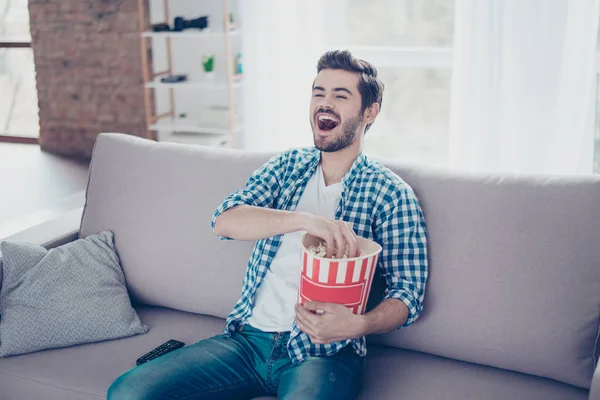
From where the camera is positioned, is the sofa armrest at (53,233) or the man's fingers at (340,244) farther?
the sofa armrest at (53,233)

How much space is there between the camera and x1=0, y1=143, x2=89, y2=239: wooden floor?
160 inches

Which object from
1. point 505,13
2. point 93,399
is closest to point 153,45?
point 505,13

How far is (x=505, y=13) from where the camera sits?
11.2 ft

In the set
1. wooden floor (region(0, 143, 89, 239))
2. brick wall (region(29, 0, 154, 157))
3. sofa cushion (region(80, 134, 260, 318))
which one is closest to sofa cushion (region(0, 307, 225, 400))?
sofa cushion (region(80, 134, 260, 318))

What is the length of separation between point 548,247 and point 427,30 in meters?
2.61

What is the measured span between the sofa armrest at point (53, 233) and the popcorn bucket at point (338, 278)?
96 cm

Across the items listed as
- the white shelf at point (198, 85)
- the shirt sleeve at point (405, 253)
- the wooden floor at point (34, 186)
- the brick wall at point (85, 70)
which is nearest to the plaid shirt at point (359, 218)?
the shirt sleeve at point (405, 253)

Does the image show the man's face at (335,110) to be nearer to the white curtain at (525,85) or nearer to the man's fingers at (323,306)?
the man's fingers at (323,306)

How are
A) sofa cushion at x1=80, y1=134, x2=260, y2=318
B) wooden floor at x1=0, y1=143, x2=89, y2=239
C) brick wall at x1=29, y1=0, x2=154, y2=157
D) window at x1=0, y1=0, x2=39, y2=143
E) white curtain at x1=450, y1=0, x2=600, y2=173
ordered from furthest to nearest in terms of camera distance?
1. window at x1=0, y1=0, x2=39, y2=143
2. brick wall at x1=29, y1=0, x2=154, y2=157
3. wooden floor at x1=0, y1=143, x2=89, y2=239
4. white curtain at x1=450, y1=0, x2=600, y2=173
5. sofa cushion at x1=80, y1=134, x2=260, y2=318

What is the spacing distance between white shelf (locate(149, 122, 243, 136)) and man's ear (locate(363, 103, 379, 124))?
105 inches

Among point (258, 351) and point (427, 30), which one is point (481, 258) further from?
point (427, 30)

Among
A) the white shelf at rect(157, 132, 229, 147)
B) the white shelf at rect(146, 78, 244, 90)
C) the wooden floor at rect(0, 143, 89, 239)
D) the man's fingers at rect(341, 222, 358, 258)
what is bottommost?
the wooden floor at rect(0, 143, 89, 239)

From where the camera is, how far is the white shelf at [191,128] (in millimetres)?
4438

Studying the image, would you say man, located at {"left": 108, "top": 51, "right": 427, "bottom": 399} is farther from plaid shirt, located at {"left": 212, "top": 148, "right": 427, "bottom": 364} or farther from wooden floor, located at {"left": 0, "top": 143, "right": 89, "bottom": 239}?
wooden floor, located at {"left": 0, "top": 143, "right": 89, "bottom": 239}
